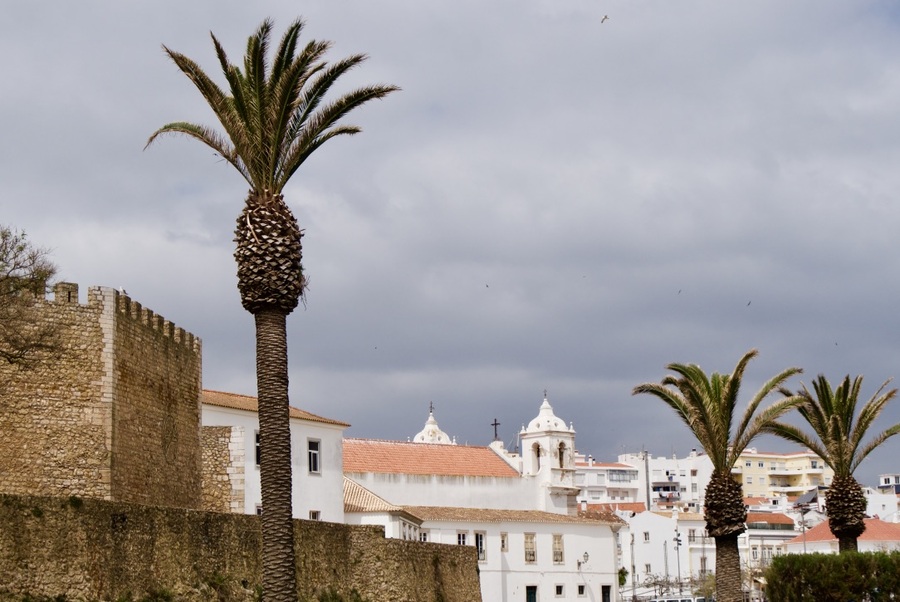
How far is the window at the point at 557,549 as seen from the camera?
73.9m

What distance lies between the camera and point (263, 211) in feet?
73.5

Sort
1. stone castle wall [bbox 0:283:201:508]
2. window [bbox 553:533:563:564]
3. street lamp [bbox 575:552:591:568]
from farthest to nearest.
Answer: street lamp [bbox 575:552:591:568]
window [bbox 553:533:563:564]
stone castle wall [bbox 0:283:201:508]

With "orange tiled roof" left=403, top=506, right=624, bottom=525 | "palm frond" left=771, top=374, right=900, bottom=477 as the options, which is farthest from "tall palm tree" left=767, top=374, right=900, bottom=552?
"orange tiled roof" left=403, top=506, right=624, bottom=525

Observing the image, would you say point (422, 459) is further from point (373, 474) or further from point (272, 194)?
point (272, 194)

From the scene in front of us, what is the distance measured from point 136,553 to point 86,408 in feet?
17.2

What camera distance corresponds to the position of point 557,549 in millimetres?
74125

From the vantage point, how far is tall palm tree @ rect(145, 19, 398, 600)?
21859 mm

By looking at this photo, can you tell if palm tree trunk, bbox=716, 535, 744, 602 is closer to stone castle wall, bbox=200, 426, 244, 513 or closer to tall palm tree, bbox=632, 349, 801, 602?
tall palm tree, bbox=632, 349, 801, 602

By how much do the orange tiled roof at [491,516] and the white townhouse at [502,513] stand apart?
2.1 inches

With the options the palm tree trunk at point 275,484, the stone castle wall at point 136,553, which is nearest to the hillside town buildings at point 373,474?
the stone castle wall at point 136,553

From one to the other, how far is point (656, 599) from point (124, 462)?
69577 mm

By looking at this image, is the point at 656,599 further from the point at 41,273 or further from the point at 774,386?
the point at 41,273

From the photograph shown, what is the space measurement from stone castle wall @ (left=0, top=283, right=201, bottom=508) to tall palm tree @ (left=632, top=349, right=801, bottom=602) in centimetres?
1269

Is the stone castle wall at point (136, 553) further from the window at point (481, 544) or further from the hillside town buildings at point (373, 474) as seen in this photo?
the window at point (481, 544)
